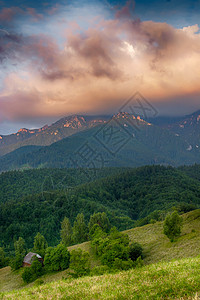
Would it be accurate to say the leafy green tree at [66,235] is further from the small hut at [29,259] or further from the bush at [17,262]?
the small hut at [29,259]

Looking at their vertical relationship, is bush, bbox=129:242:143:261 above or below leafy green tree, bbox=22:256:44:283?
above

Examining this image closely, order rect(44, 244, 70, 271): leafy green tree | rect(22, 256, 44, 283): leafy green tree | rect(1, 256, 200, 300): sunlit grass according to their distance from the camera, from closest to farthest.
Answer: rect(1, 256, 200, 300): sunlit grass < rect(22, 256, 44, 283): leafy green tree < rect(44, 244, 70, 271): leafy green tree

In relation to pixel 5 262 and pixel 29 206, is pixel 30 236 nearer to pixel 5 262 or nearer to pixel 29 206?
pixel 29 206

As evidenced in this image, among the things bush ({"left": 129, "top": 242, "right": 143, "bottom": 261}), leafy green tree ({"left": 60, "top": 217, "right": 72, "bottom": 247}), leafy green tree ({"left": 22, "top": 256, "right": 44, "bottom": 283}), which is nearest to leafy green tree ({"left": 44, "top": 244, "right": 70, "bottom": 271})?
leafy green tree ({"left": 22, "top": 256, "right": 44, "bottom": 283})

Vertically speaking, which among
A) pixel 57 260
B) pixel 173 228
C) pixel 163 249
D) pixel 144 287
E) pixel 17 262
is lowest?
pixel 17 262

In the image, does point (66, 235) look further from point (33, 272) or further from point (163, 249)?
point (163, 249)

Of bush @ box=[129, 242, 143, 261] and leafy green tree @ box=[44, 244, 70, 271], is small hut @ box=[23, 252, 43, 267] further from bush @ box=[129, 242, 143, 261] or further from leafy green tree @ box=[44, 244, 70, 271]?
bush @ box=[129, 242, 143, 261]

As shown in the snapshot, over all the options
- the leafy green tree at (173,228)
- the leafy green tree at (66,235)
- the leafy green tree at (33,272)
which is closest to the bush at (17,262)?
the leafy green tree at (33,272)

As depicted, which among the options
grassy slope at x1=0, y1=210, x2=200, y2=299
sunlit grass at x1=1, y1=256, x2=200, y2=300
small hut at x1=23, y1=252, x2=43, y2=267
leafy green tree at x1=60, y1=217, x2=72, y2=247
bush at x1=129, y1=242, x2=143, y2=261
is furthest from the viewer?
leafy green tree at x1=60, y1=217, x2=72, y2=247

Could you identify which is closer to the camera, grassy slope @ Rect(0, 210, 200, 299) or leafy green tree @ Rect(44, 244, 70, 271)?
grassy slope @ Rect(0, 210, 200, 299)

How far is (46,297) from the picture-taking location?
16.0m

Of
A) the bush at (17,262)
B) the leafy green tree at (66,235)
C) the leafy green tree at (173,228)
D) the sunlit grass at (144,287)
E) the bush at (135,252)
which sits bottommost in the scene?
the leafy green tree at (66,235)

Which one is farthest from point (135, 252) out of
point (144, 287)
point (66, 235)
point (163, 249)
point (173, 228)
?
point (66, 235)

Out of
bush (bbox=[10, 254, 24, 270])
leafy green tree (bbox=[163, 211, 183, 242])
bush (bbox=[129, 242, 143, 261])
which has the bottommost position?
bush (bbox=[10, 254, 24, 270])
